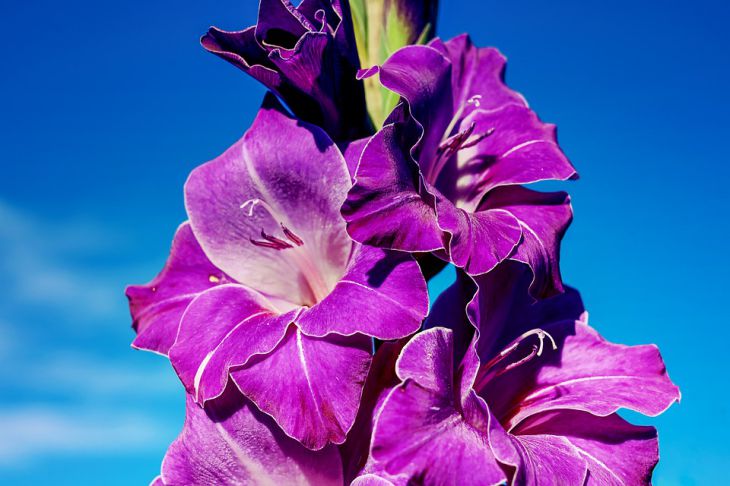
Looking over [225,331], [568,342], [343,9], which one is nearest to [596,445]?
[568,342]

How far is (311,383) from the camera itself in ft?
5.28

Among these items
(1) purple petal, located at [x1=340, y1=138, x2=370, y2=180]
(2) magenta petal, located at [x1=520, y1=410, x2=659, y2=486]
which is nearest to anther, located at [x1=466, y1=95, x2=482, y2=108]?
(1) purple petal, located at [x1=340, y1=138, x2=370, y2=180]

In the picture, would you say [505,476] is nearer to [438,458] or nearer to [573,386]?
[438,458]

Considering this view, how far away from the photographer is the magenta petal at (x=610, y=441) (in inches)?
72.5

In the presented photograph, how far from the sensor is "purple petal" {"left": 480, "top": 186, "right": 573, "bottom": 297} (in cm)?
177

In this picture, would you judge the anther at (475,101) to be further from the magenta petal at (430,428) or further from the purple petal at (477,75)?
the magenta petal at (430,428)

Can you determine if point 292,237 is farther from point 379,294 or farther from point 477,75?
point 477,75

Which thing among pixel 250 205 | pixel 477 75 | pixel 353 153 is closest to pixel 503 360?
pixel 353 153

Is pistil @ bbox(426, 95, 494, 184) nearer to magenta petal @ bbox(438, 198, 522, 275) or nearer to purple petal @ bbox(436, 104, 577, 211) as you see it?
purple petal @ bbox(436, 104, 577, 211)

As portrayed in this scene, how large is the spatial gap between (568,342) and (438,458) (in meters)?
0.70

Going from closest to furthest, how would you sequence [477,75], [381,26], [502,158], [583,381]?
1. [583,381]
2. [502,158]
3. [381,26]
4. [477,75]

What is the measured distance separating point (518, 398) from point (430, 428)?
0.55 m

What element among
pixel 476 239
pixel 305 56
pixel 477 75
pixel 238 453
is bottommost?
pixel 238 453

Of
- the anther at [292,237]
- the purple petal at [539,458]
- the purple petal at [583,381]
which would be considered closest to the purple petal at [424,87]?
the anther at [292,237]
